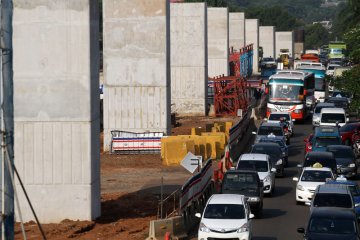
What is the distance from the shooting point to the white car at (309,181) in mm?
38375

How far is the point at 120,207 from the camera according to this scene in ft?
124

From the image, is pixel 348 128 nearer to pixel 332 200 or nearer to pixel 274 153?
pixel 274 153

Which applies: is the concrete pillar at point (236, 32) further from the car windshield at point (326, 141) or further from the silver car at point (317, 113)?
the car windshield at point (326, 141)

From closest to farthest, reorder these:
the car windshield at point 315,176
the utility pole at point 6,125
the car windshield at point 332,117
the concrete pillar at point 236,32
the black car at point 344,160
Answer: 1. the utility pole at point 6,125
2. the car windshield at point 315,176
3. the black car at point 344,160
4. the car windshield at point 332,117
5. the concrete pillar at point 236,32

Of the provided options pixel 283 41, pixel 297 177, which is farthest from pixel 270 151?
pixel 283 41

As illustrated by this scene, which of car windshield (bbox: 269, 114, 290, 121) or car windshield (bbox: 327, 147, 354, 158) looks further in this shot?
car windshield (bbox: 269, 114, 290, 121)

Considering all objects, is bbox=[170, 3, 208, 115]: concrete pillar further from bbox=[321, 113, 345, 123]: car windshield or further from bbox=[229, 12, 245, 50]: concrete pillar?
bbox=[229, 12, 245, 50]: concrete pillar

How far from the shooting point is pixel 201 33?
79.2 metres

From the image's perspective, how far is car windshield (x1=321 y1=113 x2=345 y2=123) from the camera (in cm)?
6212

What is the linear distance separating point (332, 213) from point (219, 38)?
67478mm

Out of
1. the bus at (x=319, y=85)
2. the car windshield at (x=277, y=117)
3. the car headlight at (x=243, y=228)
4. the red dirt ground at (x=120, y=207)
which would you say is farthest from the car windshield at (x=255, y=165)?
the bus at (x=319, y=85)

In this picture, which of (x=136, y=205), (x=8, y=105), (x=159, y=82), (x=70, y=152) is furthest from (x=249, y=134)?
(x=8, y=105)

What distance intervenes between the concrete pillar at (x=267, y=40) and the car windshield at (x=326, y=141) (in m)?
103

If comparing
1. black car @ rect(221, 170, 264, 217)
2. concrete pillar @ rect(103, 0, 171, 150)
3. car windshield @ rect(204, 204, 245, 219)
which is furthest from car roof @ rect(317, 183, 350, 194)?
concrete pillar @ rect(103, 0, 171, 150)
